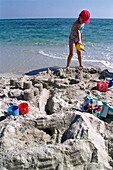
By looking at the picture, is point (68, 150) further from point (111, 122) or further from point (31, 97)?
point (31, 97)

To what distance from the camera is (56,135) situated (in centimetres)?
183

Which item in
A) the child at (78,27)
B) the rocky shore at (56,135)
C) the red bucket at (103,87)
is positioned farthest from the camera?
the child at (78,27)

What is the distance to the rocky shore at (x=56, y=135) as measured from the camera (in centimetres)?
139

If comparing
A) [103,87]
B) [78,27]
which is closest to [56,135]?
[103,87]

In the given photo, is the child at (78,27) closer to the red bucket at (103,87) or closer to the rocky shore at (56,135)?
the red bucket at (103,87)

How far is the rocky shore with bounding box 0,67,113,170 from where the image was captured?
4.58 feet

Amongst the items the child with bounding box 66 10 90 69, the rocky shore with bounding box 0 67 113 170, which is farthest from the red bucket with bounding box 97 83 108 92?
the child with bounding box 66 10 90 69

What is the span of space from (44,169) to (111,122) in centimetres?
116

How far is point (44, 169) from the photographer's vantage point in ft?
4.55

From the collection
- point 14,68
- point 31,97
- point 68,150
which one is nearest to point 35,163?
point 68,150

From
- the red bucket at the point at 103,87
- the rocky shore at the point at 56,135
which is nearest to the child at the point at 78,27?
the red bucket at the point at 103,87

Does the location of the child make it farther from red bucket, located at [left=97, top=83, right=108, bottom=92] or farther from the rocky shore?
the rocky shore

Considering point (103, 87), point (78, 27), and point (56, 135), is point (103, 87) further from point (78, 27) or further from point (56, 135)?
point (78, 27)

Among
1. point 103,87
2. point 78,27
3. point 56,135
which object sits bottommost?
point 56,135
